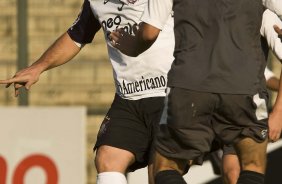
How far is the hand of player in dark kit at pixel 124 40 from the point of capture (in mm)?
6426

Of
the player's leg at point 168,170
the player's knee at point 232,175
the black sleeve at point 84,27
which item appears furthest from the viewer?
the player's knee at point 232,175

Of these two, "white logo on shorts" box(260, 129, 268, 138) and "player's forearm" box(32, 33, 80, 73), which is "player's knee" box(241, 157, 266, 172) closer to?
"white logo on shorts" box(260, 129, 268, 138)

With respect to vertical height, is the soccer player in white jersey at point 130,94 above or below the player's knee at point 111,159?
above

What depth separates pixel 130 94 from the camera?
6.54 metres

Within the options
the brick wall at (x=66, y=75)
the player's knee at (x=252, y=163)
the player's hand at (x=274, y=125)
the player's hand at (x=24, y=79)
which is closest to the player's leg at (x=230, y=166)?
the player's hand at (x=274, y=125)

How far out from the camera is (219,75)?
543 centimetres

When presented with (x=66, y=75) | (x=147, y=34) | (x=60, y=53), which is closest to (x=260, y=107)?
(x=147, y=34)

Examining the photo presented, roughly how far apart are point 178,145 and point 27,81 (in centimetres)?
134

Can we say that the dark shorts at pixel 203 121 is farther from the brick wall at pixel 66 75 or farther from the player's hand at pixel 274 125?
the brick wall at pixel 66 75

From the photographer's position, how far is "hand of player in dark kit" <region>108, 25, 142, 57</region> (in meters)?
6.43

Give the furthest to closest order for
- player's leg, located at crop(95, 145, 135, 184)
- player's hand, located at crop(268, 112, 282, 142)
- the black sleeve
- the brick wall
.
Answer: the brick wall
the black sleeve
player's leg, located at crop(95, 145, 135, 184)
player's hand, located at crop(268, 112, 282, 142)

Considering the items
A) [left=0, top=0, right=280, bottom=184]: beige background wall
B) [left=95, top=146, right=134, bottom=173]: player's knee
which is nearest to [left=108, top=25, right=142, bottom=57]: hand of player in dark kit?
[left=95, top=146, right=134, bottom=173]: player's knee

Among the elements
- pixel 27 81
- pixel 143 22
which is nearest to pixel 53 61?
pixel 27 81

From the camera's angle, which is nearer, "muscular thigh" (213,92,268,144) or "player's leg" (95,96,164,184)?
"muscular thigh" (213,92,268,144)
